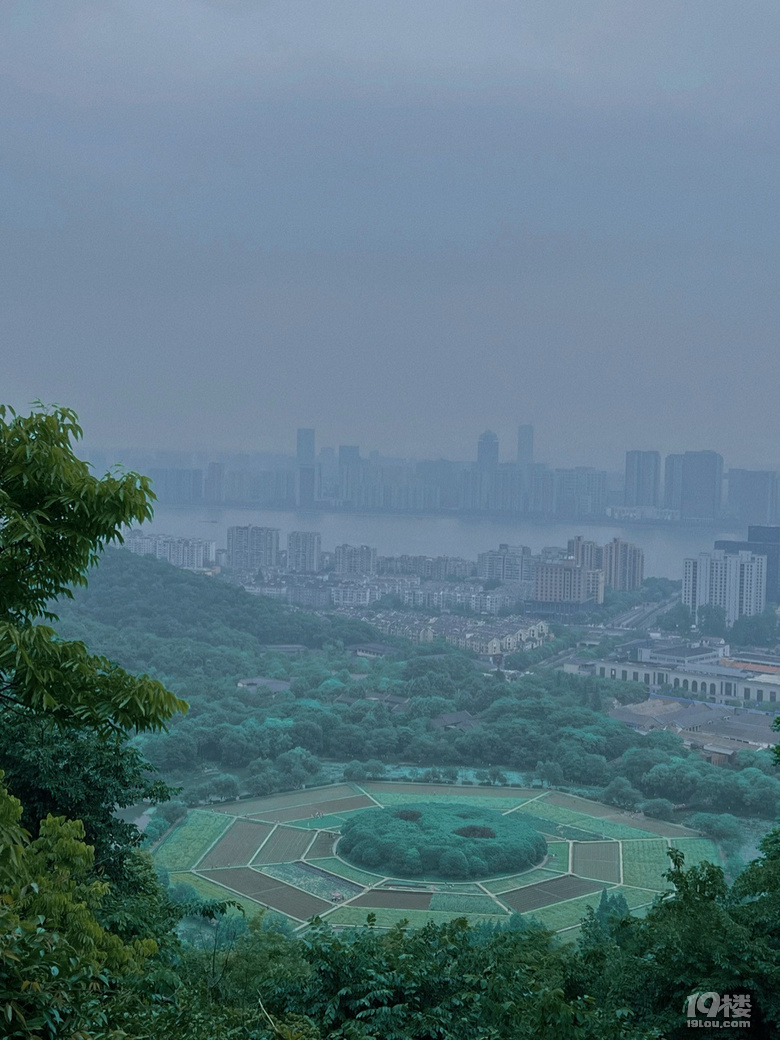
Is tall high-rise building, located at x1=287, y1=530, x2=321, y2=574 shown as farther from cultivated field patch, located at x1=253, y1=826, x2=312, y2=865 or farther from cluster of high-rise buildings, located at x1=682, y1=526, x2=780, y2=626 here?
cultivated field patch, located at x1=253, y1=826, x2=312, y2=865

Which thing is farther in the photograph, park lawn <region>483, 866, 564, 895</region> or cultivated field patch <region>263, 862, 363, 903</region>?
park lawn <region>483, 866, 564, 895</region>

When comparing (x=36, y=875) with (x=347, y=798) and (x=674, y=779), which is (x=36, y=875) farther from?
(x=674, y=779)

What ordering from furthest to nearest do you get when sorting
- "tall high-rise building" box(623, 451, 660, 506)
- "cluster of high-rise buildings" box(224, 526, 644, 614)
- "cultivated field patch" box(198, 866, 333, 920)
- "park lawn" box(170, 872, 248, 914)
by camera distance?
1. "tall high-rise building" box(623, 451, 660, 506)
2. "cluster of high-rise buildings" box(224, 526, 644, 614)
3. "park lawn" box(170, 872, 248, 914)
4. "cultivated field patch" box(198, 866, 333, 920)

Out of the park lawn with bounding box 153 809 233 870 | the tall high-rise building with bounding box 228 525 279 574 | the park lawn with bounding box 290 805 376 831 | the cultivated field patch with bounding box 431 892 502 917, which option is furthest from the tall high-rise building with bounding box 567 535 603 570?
the cultivated field patch with bounding box 431 892 502 917

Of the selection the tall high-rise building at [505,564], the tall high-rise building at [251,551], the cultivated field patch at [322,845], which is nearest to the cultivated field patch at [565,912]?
the cultivated field patch at [322,845]

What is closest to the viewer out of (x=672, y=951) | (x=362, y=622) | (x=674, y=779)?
(x=672, y=951)

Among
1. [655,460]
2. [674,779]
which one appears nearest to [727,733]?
[674,779]
